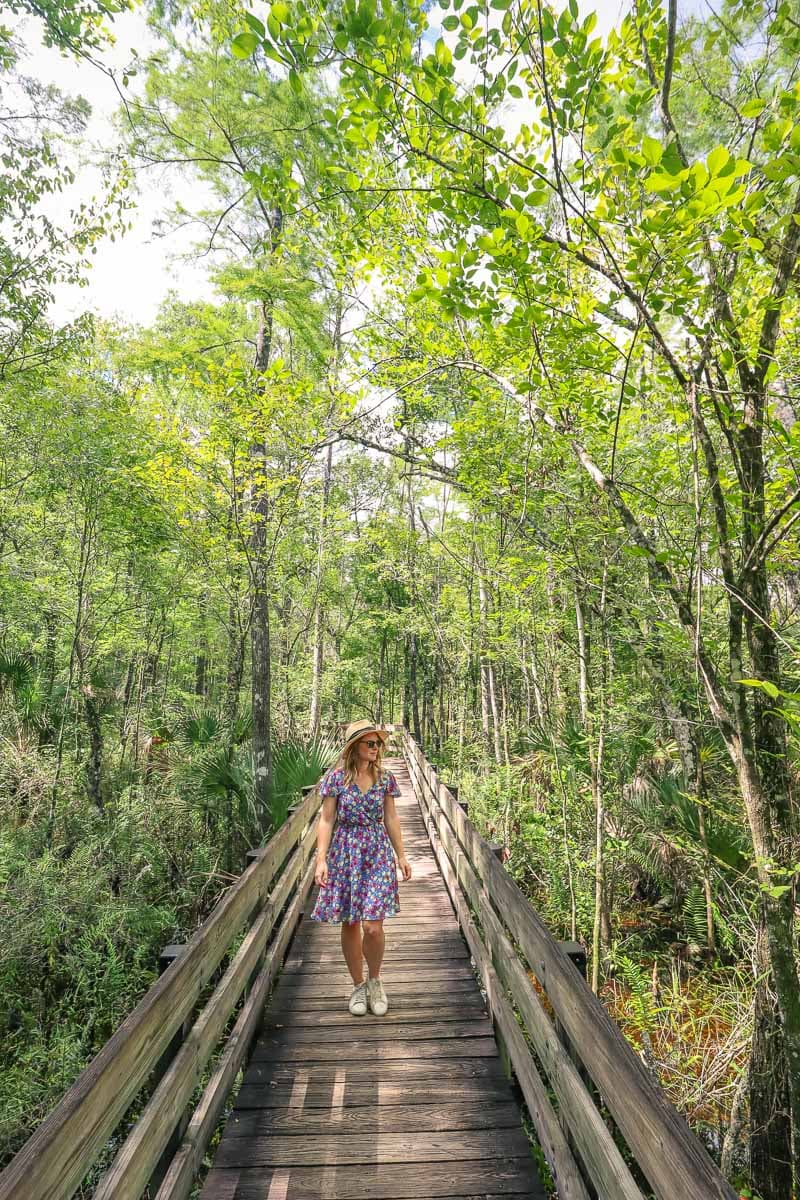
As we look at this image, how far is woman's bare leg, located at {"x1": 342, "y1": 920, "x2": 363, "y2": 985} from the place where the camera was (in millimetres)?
3312

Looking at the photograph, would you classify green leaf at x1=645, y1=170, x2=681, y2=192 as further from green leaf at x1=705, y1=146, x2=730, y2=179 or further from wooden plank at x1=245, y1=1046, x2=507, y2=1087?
wooden plank at x1=245, y1=1046, x2=507, y2=1087

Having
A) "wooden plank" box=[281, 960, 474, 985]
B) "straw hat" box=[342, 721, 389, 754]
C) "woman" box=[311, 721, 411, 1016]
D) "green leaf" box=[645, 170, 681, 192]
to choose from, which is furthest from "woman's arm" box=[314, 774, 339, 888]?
"green leaf" box=[645, 170, 681, 192]

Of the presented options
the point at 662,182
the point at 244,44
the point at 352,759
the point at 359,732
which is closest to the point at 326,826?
the point at 352,759

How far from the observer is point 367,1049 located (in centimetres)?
310

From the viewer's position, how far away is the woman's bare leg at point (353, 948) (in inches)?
130

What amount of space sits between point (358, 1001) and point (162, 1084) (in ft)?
5.66

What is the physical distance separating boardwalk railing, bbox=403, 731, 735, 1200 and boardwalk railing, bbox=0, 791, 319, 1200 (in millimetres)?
1413

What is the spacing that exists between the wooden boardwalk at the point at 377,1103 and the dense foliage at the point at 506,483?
4.01ft

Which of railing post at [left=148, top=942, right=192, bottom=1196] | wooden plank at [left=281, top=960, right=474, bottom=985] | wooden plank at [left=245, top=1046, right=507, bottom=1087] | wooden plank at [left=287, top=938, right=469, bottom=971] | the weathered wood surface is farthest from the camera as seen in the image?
wooden plank at [left=287, top=938, right=469, bottom=971]

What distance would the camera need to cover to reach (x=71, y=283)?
6.92 meters

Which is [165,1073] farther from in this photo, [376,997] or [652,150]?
[652,150]

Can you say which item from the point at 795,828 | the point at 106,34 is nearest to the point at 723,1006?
the point at 795,828

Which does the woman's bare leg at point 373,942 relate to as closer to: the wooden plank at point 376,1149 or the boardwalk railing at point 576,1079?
the boardwalk railing at point 576,1079

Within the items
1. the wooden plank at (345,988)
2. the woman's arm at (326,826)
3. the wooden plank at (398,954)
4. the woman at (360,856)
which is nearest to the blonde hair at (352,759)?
the woman at (360,856)
